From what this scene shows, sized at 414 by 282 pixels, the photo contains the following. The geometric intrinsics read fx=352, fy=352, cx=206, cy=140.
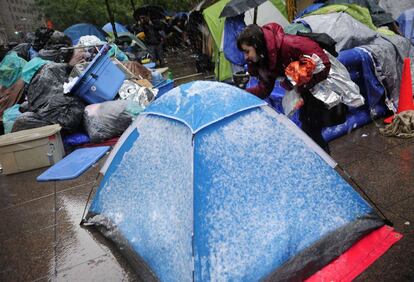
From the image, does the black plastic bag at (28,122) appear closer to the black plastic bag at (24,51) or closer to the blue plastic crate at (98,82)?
the blue plastic crate at (98,82)

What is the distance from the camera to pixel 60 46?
25.4ft

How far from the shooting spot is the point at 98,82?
233 inches

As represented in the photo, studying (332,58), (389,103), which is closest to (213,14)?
(389,103)

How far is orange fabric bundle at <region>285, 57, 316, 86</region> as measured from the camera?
9.44 feet

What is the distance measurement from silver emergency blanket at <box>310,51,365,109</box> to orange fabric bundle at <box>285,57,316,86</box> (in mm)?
239

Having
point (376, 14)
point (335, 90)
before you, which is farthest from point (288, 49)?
point (376, 14)

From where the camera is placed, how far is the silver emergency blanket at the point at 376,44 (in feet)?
16.5

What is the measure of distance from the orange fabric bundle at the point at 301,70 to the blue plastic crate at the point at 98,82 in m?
3.89

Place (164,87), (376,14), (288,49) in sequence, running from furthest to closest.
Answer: (164,87) → (376,14) → (288,49)

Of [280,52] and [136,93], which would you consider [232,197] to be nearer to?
[280,52]

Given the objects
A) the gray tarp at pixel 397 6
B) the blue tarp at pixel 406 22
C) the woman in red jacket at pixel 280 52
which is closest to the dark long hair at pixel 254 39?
the woman in red jacket at pixel 280 52

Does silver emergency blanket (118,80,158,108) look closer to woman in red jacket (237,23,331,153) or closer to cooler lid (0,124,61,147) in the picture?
cooler lid (0,124,61,147)

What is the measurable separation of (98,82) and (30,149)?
60.7 inches

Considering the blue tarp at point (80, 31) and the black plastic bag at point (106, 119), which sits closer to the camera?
the black plastic bag at point (106, 119)
